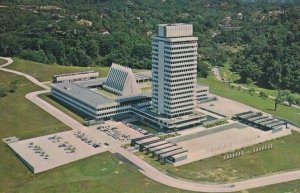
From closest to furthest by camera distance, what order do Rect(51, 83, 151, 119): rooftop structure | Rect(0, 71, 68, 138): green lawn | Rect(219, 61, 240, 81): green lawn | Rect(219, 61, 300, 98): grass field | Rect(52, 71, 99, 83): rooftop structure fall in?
Rect(0, 71, 68, 138): green lawn, Rect(51, 83, 151, 119): rooftop structure, Rect(52, 71, 99, 83): rooftop structure, Rect(219, 61, 300, 98): grass field, Rect(219, 61, 240, 81): green lawn

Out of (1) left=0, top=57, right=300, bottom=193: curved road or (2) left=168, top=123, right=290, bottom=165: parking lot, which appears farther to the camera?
(2) left=168, top=123, right=290, bottom=165: parking lot

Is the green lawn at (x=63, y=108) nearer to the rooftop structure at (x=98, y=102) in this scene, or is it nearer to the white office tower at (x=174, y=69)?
the rooftop structure at (x=98, y=102)

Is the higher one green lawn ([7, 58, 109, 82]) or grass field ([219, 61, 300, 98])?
green lawn ([7, 58, 109, 82])

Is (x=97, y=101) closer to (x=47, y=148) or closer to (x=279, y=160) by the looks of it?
(x=47, y=148)

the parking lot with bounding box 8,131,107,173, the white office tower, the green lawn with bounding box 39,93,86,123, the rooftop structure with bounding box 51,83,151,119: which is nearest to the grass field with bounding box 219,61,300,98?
the rooftop structure with bounding box 51,83,151,119

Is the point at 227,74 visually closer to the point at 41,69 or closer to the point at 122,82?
the point at 122,82

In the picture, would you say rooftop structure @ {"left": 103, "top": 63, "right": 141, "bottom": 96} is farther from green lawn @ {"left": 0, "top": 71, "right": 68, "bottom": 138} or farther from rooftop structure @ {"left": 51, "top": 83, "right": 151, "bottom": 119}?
green lawn @ {"left": 0, "top": 71, "right": 68, "bottom": 138}

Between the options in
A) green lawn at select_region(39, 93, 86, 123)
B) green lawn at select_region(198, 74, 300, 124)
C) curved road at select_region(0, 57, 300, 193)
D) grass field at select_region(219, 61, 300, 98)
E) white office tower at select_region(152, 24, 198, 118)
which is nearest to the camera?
curved road at select_region(0, 57, 300, 193)

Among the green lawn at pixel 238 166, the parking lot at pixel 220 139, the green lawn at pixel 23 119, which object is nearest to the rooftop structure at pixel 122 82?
the green lawn at pixel 23 119
